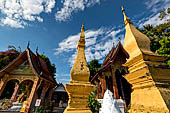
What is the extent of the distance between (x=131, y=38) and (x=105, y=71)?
27.9 ft

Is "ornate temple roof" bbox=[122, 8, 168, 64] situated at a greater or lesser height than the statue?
greater

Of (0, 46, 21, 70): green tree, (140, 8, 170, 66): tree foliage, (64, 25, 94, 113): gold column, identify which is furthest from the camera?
(0, 46, 21, 70): green tree

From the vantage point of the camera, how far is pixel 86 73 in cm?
172

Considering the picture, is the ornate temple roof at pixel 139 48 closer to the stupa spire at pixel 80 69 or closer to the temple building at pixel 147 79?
the temple building at pixel 147 79

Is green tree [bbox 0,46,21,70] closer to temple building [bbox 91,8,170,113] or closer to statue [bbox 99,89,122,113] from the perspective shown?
statue [bbox 99,89,122,113]

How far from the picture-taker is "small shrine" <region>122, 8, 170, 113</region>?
1049mm

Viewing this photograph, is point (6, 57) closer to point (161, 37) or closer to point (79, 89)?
point (79, 89)

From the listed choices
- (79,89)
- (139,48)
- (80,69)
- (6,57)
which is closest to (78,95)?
(79,89)

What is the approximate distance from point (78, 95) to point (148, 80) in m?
1.11

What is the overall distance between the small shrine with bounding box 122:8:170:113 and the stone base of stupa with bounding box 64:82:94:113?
723 mm

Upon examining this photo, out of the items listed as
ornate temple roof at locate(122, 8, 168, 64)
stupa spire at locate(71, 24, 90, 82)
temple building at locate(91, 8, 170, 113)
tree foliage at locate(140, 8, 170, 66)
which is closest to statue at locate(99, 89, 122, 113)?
temple building at locate(91, 8, 170, 113)

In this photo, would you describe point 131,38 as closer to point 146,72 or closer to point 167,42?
point 146,72

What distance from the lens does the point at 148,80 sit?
4.04 feet

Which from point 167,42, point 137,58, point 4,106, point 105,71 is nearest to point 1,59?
point 4,106
